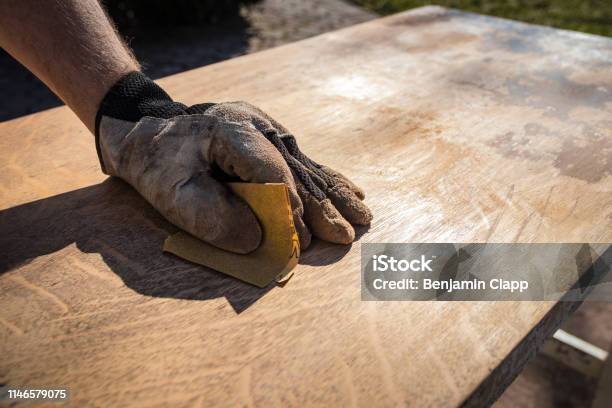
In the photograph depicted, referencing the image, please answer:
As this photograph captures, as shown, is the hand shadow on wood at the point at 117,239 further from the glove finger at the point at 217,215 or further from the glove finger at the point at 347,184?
the glove finger at the point at 347,184

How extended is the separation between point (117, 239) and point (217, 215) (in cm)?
25

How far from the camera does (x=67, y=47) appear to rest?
1128 mm

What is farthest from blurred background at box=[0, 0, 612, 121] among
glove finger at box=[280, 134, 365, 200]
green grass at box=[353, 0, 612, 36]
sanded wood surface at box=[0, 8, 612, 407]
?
glove finger at box=[280, 134, 365, 200]

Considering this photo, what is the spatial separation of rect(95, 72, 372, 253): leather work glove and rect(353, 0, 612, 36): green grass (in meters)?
4.83

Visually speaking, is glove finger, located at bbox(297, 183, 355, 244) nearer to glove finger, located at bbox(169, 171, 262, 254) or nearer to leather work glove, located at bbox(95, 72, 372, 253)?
leather work glove, located at bbox(95, 72, 372, 253)

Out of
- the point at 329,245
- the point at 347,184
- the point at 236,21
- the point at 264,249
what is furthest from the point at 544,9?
the point at 264,249

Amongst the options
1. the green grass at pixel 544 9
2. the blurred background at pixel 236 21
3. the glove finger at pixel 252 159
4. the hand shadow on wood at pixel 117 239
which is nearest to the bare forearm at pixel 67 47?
the hand shadow on wood at pixel 117 239

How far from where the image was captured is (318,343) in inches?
31.4

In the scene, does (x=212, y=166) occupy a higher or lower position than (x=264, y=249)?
higher

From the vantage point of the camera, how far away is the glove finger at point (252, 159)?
3.18ft

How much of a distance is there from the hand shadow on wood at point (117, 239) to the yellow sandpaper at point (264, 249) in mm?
18

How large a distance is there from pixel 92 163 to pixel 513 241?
1.08 m

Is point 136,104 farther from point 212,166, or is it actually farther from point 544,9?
point 544,9

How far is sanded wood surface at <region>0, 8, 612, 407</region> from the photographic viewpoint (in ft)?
2.47
